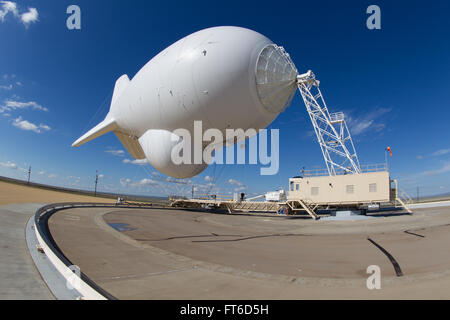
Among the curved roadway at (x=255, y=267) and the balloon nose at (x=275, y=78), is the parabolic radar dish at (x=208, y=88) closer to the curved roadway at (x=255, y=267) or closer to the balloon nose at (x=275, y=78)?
the balloon nose at (x=275, y=78)

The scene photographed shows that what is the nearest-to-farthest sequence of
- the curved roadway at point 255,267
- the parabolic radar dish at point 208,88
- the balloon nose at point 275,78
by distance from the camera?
the curved roadway at point 255,267 < the parabolic radar dish at point 208,88 < the balloon nose at point 275,78

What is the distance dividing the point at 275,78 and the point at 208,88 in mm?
4336

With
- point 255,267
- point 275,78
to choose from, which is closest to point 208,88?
point 275,78

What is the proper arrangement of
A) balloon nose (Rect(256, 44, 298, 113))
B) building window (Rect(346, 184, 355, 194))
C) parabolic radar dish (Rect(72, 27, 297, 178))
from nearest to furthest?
parabolic radar dish (Rect(72, 27, 297, 178)) < balloon nose (Rect(256, 44, 298, 113)) < building window (Rect(346, 184, 355, 194))

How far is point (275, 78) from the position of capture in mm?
13805

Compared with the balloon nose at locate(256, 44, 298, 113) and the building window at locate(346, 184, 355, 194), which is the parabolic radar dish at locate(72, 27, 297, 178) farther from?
the building window at locate(346, 184, 355, 194)

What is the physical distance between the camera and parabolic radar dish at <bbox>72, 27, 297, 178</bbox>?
1212 centimetres

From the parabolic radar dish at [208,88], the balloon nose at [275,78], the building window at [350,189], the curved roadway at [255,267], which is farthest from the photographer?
the building window at [350,189]

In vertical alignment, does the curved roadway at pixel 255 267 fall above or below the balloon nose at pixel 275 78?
below

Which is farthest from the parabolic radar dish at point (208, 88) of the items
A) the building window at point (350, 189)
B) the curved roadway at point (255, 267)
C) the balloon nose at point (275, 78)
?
the building window at point (350, 189)

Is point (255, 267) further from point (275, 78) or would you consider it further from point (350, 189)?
point (350, 189)

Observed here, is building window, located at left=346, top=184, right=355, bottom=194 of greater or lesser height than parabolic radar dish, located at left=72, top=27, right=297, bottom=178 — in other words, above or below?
below

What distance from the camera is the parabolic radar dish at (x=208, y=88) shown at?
12.1 meters

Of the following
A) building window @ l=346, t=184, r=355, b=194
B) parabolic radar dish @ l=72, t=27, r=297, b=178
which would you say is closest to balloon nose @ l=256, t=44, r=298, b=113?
parabolic radar dish @ l=72, t=27, r=297, b=178
